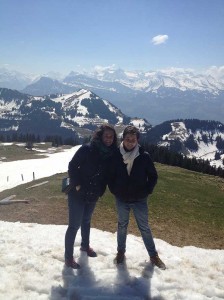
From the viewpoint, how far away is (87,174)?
10.1 m

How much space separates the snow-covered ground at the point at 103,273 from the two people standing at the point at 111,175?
0.65 metres

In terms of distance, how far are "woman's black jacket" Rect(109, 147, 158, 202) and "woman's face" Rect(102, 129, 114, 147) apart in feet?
1.38

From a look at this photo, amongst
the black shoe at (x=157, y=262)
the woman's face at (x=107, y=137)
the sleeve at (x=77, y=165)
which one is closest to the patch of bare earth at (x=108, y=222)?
the black shoe at (x=157, y=262)

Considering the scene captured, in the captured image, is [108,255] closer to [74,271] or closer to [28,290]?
[74,271]

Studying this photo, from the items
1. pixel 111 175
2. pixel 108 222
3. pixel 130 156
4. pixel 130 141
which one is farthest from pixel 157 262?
pixel 108 222

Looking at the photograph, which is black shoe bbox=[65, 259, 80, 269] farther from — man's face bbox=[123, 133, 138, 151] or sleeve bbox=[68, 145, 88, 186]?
man's face bbox=[123, 133, 138, 151]

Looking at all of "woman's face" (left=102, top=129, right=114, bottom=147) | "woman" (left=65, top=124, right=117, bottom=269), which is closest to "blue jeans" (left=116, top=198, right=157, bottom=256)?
"woman" (left=65, top=124, right=117, bottom=269)

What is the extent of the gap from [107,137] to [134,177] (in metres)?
1.48

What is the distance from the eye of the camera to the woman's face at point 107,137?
32.2 ft

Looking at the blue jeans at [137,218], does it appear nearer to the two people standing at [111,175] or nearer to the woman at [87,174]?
the two people standing at [111,175]

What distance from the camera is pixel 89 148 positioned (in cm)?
998

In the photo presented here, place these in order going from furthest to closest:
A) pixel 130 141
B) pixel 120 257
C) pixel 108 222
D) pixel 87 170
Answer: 1. pixel 108 222
2. pixel 120 257
3. pixel 87 170
4. pixel 130 141

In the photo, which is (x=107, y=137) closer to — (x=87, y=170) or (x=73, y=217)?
(x=87, y=170)

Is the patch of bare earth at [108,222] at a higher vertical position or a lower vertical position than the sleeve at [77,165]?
lower
